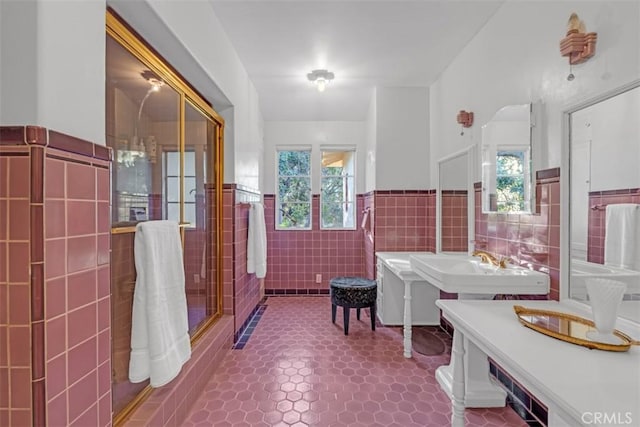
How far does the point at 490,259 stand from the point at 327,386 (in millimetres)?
1375

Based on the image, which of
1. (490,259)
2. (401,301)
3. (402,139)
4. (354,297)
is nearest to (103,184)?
(490,259)

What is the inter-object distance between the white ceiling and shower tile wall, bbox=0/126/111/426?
1.66 metres

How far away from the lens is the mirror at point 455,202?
2.63 meters

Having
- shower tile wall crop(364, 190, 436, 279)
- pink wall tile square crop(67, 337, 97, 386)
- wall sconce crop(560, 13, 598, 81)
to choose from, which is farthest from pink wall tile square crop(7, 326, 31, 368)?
shower tile wall crop(364, 190, 436, 279)

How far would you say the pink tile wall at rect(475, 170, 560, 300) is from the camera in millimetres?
1678

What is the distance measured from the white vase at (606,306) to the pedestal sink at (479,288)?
58 centimetres

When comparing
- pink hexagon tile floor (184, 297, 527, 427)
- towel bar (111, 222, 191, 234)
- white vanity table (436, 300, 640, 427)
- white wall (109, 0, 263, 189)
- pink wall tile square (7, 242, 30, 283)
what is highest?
white wall (109, 0, 263, 189)

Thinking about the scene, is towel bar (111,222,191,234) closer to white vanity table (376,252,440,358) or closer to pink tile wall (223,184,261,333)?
pink tile wall (223,184,261,333)

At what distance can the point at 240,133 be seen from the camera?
2967 mm

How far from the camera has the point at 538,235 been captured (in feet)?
5.93

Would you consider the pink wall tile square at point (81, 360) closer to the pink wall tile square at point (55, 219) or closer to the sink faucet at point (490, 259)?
the pink wall tile square at point (55, 219)

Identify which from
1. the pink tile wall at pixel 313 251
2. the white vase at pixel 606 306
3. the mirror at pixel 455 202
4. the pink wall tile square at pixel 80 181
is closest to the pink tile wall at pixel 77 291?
the pink wall tile square at pixel 80 181

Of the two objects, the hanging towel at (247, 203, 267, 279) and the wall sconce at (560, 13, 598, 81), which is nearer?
the wall sconce at (560, 13, 598, 81)

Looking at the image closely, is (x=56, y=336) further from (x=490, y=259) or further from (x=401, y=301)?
(x=401, y=301)
